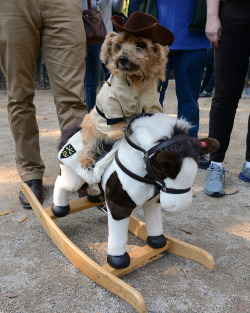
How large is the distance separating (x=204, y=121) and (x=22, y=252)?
3228 millimetres

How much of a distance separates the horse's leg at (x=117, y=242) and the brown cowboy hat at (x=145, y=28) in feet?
2.32

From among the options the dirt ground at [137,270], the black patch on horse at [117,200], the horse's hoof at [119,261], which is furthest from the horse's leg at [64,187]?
the horse's hoof at [119,261]

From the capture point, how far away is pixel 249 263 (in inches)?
59.0

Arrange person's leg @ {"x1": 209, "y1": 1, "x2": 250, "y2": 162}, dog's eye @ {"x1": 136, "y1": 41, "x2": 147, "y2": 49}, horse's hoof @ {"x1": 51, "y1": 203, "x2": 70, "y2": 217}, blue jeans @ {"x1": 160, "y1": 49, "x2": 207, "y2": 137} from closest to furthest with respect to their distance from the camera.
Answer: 1. dog's eye @ {"x1": 136, "y1": 41, "x2": 147, "y2": 49}
2. horse's hoof @ {"x1": 51, "y1": 203, "x2": 70, "y2": 217}
3. person's leg @ {"x1": 209, "y1": 1, "x2": 250, "y2": 162}
4. blue jeans @ {"x1": 160, "y1": 49, "x2": 207, "y2": 137}

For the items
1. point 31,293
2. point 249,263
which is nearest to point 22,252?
point 31,293

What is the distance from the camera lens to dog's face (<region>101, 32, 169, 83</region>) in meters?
1.15

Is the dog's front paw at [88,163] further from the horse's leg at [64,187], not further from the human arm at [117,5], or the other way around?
Result: the human arm at [117,5]

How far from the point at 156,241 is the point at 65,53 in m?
1.16

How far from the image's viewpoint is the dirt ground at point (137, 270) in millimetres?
1259

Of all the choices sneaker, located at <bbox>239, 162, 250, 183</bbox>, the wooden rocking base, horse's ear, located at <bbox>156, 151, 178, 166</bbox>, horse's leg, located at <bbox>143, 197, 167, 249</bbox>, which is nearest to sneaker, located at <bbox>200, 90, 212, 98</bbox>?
sneaker, located at <bbox>239, 162, 250, 183</bbox>

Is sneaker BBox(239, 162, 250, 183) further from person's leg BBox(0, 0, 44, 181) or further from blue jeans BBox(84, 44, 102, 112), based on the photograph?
blue jeans BBox(84, 44, 102, 112)

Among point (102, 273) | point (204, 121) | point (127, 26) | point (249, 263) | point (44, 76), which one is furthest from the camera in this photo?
point (44, 76)

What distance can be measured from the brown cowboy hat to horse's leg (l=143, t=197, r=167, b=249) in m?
0.71

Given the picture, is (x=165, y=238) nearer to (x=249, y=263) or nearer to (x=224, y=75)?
(x=249, y=263)
